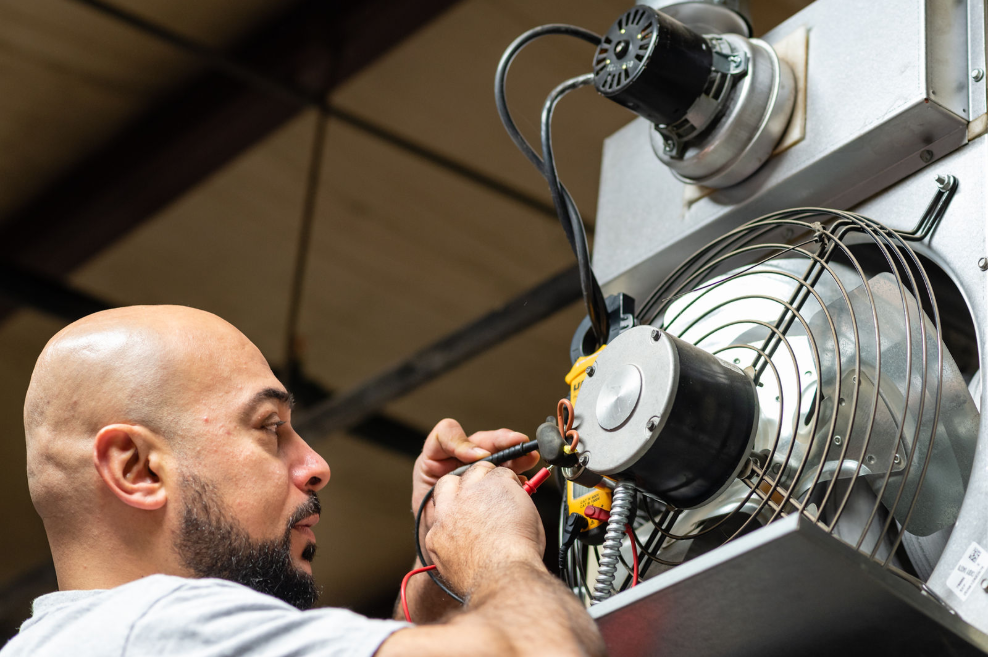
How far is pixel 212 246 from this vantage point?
171 inches

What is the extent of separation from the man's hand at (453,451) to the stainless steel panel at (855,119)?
28 cm

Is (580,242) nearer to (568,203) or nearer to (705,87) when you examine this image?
(568,203)

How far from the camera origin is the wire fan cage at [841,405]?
973 mm

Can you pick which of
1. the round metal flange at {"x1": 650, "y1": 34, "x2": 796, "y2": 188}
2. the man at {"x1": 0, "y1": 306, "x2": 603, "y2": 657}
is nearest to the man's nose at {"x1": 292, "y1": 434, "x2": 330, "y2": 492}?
the man at {"x1": 0, "y1": 306, "x2": 603, "y2": 657}

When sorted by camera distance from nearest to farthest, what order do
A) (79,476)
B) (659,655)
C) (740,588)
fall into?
(740,588) < (659,655) < (79,476)

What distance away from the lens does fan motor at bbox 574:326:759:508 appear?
95cm

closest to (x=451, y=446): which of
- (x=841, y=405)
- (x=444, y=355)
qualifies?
(x=841, y=405)

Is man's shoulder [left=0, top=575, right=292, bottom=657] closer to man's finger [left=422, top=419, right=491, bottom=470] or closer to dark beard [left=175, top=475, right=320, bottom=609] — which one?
dark beard [left=175, top=475, right=320, bottom=609]

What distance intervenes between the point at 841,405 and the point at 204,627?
1.97ft

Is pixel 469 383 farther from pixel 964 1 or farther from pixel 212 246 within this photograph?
pixel 964 1

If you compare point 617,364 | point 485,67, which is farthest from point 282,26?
point 617,364

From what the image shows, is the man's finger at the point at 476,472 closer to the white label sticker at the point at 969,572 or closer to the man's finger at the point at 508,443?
the man's finger at the point at 508,443

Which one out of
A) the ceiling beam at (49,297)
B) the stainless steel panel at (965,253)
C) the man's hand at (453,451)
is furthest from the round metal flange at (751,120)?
the ceiling beam at (49,297)

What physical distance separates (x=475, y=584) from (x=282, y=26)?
10.1 feet
